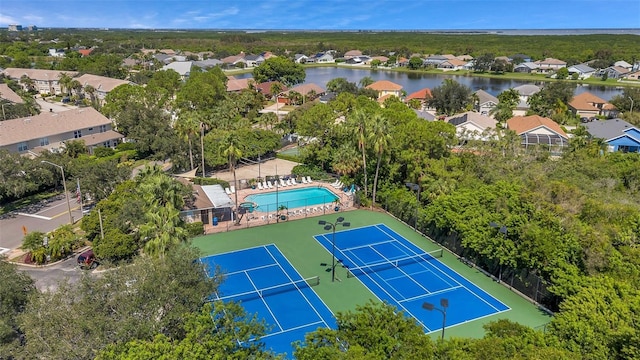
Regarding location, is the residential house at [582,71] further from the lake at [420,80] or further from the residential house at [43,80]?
the residential house at [43,80]

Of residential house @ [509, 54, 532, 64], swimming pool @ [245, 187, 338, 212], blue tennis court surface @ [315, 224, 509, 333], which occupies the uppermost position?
residential house @ [509, 54, 532, 64]

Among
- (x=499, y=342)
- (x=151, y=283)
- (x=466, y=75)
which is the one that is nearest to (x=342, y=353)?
(x=499, y=342)

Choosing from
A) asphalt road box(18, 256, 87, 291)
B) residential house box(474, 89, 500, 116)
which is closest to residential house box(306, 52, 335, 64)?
residential house box(474, 89, 500, 116)

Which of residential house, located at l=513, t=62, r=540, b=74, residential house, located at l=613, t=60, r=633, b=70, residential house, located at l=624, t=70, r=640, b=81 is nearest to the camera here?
residential house, located at l=624, t=70, r=640, b=81

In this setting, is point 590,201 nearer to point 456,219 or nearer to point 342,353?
point 456,219

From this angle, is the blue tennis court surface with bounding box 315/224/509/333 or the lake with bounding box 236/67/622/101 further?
the lake with bounding box 236/67/622/101

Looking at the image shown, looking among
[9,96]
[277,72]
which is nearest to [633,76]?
[277,72]

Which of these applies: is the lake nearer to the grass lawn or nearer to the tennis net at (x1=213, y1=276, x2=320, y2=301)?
the grass lawn
